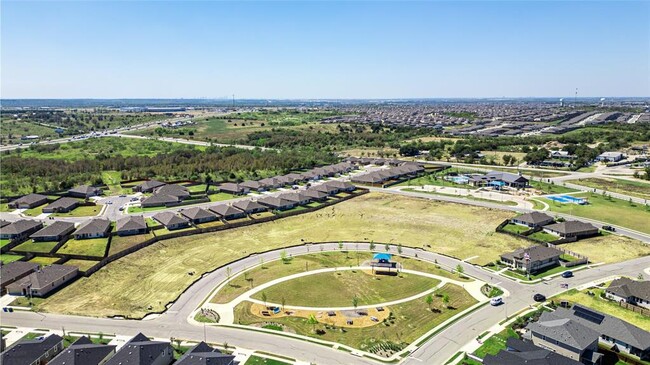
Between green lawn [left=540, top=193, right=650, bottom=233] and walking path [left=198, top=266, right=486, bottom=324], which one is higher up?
green lawn [left=540, top=193, right=650, bottom=233]

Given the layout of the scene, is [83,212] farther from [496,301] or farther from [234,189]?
[496,301]

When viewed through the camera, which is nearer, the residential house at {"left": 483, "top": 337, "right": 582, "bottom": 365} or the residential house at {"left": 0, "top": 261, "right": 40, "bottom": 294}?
the residential house at {"left": 483, "top": 337, "right": 582, "bottom": 365}

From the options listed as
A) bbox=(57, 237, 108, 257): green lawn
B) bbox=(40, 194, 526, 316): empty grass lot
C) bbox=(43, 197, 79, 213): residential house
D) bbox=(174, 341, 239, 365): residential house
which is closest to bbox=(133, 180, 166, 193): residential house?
bbox=(43, 197, 79, 213): residential house

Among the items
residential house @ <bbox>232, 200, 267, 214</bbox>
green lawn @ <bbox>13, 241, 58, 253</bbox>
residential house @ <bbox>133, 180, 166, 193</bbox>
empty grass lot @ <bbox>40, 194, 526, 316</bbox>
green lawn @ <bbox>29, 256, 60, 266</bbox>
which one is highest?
residential house @ <bbox>133, 180, 166, 193</bbox>

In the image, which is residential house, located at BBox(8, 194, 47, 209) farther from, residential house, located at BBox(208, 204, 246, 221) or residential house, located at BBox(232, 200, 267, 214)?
residential house, located at BBox(232, 200, 267, 214)

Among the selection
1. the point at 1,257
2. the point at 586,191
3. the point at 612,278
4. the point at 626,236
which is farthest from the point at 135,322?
the point at 586,191
